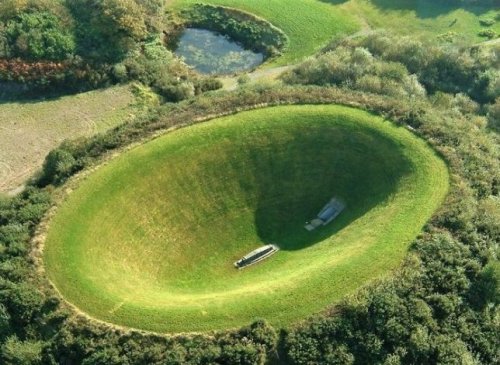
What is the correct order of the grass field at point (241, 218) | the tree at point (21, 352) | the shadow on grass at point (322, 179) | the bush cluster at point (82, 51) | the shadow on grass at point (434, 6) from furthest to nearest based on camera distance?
the shadow on grass at point (434, 6)
the bush cluster at point (82, 51)
the shadow on grass at point (322, 179)
the grass field at point (241, 218)
the tree at point (21, 352)

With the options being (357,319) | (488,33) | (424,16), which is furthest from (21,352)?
(488,33)

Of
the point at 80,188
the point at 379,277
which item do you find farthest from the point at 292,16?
the point at 379,277

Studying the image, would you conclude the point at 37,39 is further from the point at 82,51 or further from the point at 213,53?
the point at 213,53

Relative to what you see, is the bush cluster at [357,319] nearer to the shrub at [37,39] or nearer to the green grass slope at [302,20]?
the shrub at [37,39]

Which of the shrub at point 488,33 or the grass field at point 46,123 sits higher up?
the shrub at point 488,33

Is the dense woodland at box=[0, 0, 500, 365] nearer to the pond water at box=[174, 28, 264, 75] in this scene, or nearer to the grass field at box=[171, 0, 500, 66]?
the pond water at box=[174, 28, 264, 75]

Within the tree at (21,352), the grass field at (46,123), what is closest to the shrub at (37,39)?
the grass field at (46,123)

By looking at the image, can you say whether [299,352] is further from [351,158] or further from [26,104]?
[26,104]
